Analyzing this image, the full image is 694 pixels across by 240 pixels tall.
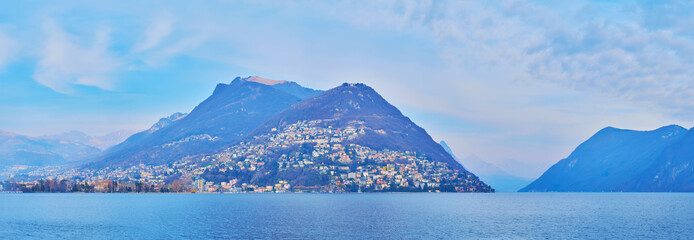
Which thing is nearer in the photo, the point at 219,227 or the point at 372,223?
the point at 219,227

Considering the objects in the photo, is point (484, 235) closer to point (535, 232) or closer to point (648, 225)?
point (535, 232)

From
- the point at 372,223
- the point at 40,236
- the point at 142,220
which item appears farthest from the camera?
the point at 142,220

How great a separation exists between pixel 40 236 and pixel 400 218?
49.0m

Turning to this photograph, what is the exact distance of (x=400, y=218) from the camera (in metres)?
85.6

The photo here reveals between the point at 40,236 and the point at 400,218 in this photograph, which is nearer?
the point at 40,236

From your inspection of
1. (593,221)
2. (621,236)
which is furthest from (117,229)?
(593,221)

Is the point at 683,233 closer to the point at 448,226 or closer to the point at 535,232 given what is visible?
the point at 535,232

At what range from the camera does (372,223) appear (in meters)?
→ 77.1

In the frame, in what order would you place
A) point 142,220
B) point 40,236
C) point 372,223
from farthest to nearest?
point 142,220
point 372,223
point 40,236

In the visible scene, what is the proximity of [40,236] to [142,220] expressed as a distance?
66.7 ft

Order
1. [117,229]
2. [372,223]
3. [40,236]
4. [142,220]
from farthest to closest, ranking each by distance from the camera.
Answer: [142,220] < [372,223] < [117,229] < [40,236]

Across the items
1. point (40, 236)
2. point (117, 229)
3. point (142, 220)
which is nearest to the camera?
point (40, 236)

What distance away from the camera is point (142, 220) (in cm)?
8325

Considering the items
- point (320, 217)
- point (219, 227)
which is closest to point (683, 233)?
point (320, 217)
